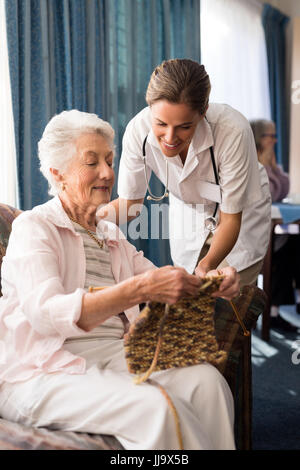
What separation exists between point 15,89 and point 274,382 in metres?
2.12

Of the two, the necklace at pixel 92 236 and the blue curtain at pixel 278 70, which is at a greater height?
the blue curtain at pixel 278 70

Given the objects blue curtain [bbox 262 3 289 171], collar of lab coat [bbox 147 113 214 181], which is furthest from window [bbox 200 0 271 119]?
collar of lab coat [bbox 147 113 214 181]

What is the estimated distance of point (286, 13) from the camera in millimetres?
5598

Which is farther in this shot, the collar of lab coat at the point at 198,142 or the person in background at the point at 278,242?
the person in background at the point at 278,242

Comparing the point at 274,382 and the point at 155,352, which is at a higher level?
the point at 155,352

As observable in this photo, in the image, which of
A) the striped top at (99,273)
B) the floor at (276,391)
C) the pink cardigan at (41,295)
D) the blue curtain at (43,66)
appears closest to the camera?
the pink cardigan at (41,295)

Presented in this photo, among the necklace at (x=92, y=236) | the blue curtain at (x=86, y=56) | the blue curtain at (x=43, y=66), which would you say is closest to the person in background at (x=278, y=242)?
the blue curtain at (x=86, y=56)

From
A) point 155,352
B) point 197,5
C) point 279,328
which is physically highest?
point 197,5

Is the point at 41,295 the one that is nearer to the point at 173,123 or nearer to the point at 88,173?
the point at 88,173

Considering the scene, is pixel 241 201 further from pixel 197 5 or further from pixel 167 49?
pixel 197 5

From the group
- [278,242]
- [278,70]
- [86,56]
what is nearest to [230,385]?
[86,56]

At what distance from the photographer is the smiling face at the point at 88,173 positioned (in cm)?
149

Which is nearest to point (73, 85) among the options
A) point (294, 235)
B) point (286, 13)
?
point (294, 235)

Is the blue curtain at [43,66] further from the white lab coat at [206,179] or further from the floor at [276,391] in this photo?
the floor at [276,391]
